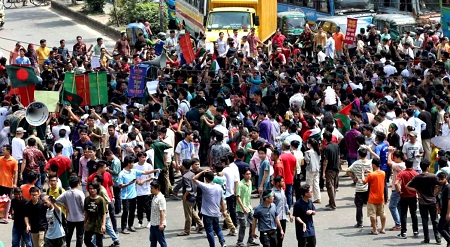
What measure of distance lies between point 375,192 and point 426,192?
0.86m

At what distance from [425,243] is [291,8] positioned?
2490 centimetres

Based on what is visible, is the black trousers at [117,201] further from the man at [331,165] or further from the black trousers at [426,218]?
the black trousers at [426,218]

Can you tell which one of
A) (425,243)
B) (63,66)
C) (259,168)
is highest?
(63,66)

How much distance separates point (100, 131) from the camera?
19.9 meters

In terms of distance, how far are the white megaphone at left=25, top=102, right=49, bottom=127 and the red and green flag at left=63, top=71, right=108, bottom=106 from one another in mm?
1828

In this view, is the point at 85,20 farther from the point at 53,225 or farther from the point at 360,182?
the point at 53,225

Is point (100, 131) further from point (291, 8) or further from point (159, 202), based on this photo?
point (291, 8)

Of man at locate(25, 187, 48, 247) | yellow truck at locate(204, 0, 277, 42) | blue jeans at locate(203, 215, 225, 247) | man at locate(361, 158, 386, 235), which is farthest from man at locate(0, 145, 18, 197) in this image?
yellow truck at locate(204, 0, 277, 42)

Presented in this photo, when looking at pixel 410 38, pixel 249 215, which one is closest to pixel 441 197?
pixel 249 215

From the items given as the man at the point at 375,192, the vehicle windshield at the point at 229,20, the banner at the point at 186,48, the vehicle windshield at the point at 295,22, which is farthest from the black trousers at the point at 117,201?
the vehicle windshield at the point at 295,22

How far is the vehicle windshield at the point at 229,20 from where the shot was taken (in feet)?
103

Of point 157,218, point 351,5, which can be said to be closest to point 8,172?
point 157,218

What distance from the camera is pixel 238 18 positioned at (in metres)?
31.5

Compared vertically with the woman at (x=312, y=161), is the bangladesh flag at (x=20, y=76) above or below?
above
